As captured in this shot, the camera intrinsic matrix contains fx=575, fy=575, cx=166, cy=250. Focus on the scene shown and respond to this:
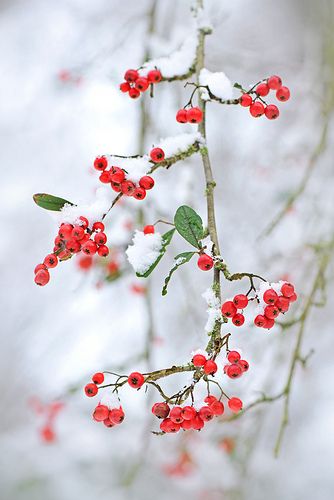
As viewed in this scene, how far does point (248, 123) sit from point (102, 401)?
3263mm

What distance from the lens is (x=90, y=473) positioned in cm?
402

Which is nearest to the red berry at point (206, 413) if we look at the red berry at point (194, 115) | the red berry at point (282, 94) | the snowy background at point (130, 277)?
the red berry at point (194, 115)

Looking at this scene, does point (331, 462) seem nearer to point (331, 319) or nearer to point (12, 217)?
point (331, 319)

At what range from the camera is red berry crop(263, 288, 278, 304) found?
818 millimetres

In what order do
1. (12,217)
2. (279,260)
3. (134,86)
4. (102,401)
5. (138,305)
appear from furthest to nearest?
(12,217), (138,305), (279,260), (134,86), (102,401)

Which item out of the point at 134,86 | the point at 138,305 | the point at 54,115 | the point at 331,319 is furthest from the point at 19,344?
the point at 134,86

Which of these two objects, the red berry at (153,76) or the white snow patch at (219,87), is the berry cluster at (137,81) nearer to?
the red berry at (153,76)

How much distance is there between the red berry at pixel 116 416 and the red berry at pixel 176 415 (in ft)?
0.30

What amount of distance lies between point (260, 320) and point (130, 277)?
1.86 meters

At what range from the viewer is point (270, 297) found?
818 millimetres

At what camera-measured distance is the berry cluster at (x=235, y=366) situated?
31.6 inches

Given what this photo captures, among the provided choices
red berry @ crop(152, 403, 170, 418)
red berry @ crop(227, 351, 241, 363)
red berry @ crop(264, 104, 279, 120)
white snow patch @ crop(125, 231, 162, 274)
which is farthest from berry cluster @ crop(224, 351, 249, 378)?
red berry @ crop(264, 104, 279, 120)

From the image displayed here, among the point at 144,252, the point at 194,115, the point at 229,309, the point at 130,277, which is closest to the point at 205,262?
the point at 229,309

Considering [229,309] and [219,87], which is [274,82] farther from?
[229,309]
